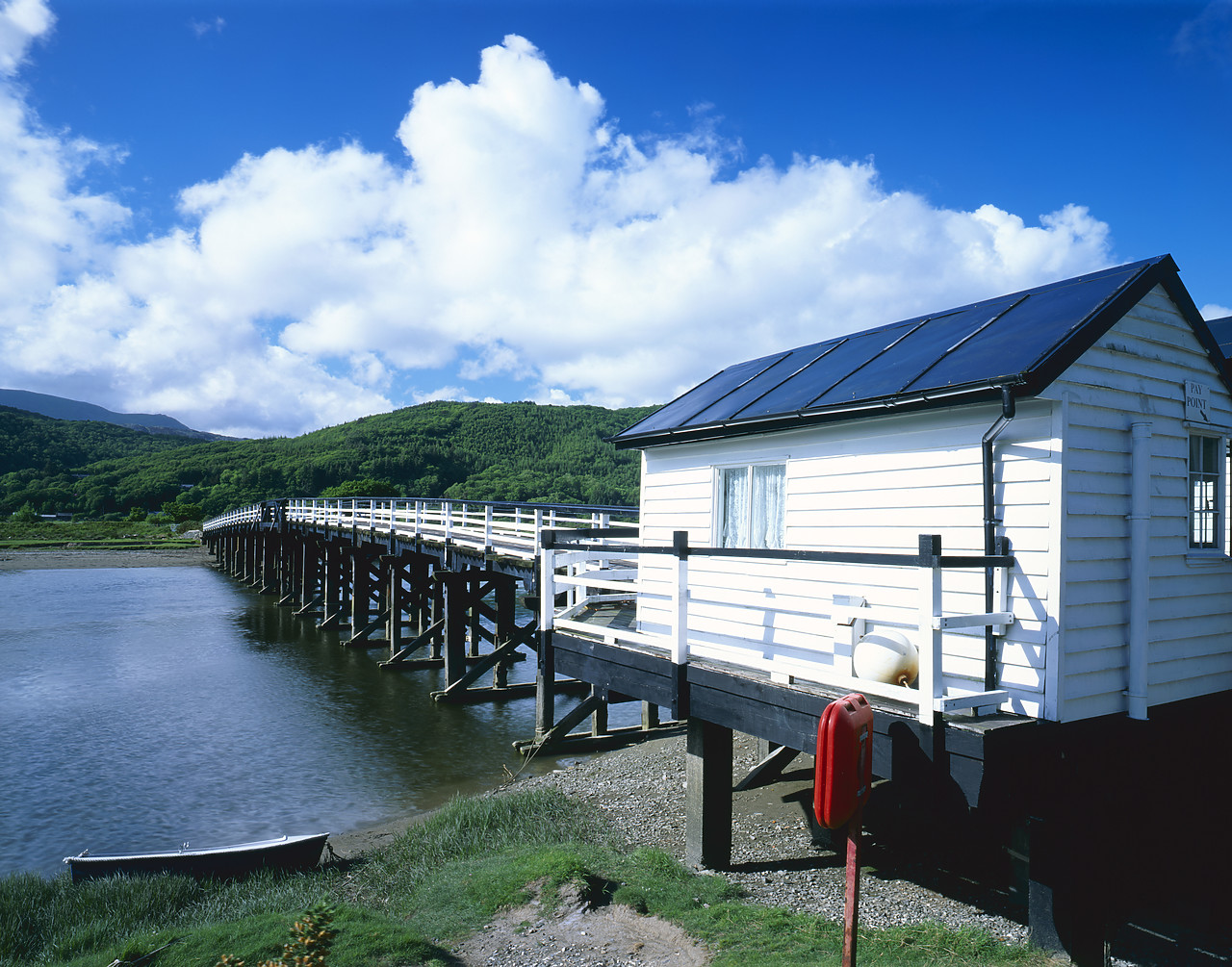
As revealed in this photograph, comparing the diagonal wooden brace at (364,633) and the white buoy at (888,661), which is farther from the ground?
the white buoy at (888,661)

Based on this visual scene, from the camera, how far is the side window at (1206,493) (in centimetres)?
670

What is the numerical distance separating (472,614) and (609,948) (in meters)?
14.4

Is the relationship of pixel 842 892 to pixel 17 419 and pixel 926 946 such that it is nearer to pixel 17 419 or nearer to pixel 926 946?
pixel 926 946

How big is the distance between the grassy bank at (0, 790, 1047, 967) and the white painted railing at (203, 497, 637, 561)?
546 cm

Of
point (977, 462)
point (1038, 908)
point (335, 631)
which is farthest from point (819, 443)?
point (335, 631)

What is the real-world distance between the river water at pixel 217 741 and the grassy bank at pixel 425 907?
292 centimetres

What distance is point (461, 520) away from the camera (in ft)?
64.1

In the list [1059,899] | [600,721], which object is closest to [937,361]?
[1059,899]

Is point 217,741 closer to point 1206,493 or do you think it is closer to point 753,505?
point 753,505

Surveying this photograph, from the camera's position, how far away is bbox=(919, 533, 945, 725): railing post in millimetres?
4895

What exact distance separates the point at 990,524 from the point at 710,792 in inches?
145

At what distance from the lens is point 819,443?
23.9 ft

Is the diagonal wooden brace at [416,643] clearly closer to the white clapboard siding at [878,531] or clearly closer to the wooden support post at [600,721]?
the wooden support post at [600,721]

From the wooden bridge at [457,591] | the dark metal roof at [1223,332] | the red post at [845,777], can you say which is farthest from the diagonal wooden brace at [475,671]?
the red post at [845,777]
